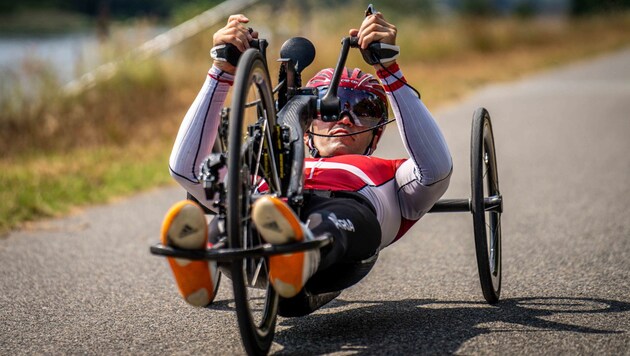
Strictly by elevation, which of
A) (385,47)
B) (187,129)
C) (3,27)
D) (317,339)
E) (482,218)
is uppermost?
(3,27)

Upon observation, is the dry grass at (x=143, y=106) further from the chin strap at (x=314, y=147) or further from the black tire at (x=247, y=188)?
the black tire at (x=247, y=188)

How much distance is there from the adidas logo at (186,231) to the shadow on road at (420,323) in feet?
2.29

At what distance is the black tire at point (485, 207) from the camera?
414cm

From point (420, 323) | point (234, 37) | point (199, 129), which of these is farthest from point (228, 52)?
point (420, 323)

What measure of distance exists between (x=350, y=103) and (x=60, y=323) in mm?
1490

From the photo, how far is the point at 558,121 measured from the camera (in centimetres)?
1247

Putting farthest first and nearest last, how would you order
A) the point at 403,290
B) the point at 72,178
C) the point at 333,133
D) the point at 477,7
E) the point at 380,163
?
1. the point at 477,7
2. the point at 72,178
3. the point at 403,290
4. the point at 333,133
5. the point at 380,163

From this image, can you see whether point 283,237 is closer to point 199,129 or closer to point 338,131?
point 199,129

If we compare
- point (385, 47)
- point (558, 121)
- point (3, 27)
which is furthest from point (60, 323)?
point (3, 27)

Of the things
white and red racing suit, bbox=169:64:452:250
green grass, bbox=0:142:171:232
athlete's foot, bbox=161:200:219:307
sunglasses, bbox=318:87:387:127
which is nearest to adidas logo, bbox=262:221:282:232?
athlete's foot, bbox=161:200:219:307

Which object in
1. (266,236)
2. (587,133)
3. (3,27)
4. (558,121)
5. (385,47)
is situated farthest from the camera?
(3,27)

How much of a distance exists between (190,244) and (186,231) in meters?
0.04

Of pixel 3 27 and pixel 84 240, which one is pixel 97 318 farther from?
pixel 3 27

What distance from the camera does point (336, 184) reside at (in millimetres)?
4066
